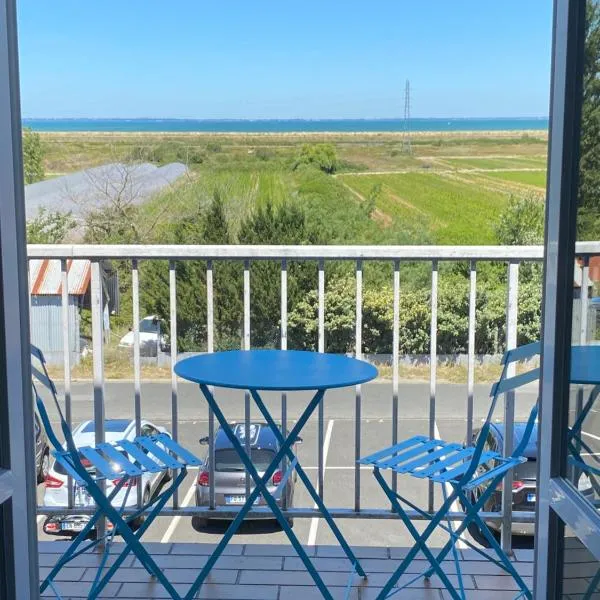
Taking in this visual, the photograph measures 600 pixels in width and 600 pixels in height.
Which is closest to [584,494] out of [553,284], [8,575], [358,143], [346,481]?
[553,284]

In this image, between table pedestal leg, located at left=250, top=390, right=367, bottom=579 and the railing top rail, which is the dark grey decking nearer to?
table pedestal leg, located at left=250, top=390, right=367, bottom=579

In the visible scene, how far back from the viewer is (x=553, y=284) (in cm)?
158

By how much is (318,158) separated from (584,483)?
104 feet

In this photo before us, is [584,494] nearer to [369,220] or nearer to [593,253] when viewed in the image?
[593,253]

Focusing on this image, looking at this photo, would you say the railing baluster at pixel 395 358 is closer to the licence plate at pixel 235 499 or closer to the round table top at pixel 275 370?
the round table top at pixel 275 370

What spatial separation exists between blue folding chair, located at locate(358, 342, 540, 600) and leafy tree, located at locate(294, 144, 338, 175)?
2999cm

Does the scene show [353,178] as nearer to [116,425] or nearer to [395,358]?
[116,425]

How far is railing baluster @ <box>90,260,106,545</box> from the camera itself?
9.68 feet

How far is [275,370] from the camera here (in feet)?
8.30

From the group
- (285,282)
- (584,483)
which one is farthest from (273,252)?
(584,483)

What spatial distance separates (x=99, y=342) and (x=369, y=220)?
2745 cm

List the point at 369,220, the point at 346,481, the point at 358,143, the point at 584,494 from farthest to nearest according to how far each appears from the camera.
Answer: the point at 358,143 < the point at 369,220 < the point at 346,481 < the point at 584,494

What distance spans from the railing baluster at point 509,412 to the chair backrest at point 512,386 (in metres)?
0.29

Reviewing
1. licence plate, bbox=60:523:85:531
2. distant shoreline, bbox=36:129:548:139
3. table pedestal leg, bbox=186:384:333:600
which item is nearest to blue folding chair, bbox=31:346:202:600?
table pedestal leg, bbox=186:384:333:600
